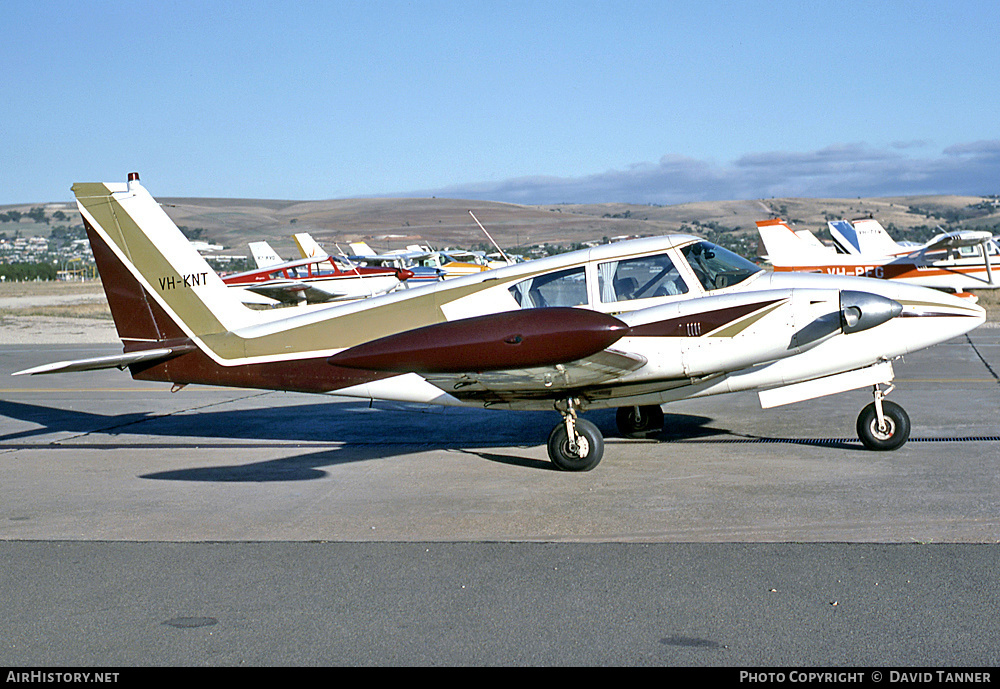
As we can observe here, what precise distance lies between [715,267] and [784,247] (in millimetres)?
26422

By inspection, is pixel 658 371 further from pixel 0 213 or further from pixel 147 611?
pixel 0 213

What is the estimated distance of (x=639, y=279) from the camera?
905cm

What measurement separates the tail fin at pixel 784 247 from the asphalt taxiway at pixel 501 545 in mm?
22830

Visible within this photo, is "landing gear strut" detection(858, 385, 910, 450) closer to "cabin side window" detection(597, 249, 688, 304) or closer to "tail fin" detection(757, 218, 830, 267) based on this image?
"cabin side window" detection(597, 249, 688, 304)

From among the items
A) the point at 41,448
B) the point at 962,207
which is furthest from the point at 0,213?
the point at 41,448

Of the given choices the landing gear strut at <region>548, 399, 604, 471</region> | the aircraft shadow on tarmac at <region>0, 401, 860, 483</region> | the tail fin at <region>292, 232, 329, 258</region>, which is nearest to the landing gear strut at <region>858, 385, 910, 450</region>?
the aircraft shadow on tarmac at <region>0, 401, 860, 483</region>

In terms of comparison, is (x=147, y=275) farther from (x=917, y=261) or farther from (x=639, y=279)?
(x=917, y=261)

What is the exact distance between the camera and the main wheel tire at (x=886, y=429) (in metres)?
9.12

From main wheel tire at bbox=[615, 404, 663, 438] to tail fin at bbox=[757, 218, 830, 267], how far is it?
81.1 ft

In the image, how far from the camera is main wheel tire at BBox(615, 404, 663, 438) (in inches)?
419

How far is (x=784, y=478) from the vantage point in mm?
8180

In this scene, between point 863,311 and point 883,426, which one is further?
point 883,426

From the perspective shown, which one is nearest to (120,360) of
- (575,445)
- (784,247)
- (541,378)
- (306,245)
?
(541,378)
